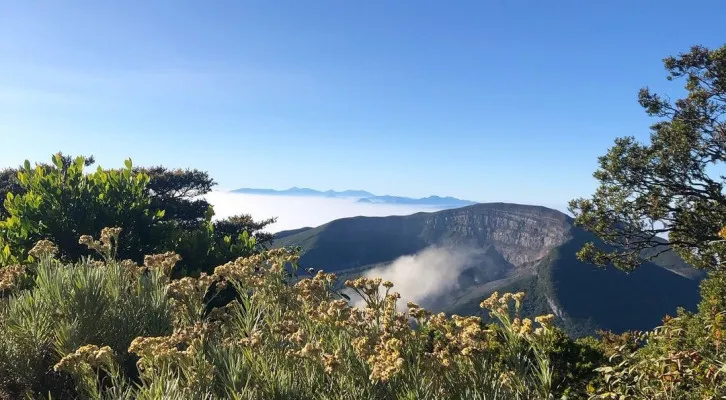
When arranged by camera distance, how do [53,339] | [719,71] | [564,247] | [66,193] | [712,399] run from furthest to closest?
[564,247] → [719,71] → [66,193] → [53,339] → [712,399]

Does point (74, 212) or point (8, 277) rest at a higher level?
point (74, 212)

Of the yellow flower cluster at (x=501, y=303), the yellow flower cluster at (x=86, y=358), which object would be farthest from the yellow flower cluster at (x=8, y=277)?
the yellow flower cluster at (x=501, y=303)

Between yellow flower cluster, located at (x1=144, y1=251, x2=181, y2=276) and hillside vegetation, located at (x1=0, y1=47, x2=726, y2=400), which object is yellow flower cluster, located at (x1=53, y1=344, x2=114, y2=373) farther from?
yellow flower cluster, located at (x1=144, y1=251, x2=181, y2=276)

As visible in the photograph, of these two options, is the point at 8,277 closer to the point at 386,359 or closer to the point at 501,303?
the point at 386,359

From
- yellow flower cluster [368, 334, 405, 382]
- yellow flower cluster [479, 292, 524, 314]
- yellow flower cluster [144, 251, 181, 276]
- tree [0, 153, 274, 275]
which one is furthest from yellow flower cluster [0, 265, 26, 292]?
yellow flower cluster [479, 292, 524, 314]

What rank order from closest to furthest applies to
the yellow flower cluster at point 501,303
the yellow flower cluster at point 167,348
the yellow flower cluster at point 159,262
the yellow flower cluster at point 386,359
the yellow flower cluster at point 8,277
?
the yellow flower cluster at point 386,359
the yellow flower cluster at point 167,348
the yellow flower cluster at point 501,303
the yellow flower cluster at point 8,277
the yellow flower cluster at point 159,262

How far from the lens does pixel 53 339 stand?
417 centimetres

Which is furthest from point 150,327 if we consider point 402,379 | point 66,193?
point 66,193

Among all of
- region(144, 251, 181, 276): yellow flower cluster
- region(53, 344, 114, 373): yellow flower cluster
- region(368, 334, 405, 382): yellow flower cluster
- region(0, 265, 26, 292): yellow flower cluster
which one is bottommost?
region(53, 344, 114, 373): yellow flower cluster

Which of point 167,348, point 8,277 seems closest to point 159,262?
point 8,277

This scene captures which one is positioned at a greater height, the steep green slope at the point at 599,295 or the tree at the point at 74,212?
the tree at the point at 74,212

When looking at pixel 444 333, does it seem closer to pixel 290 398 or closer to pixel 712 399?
pixel 290 398

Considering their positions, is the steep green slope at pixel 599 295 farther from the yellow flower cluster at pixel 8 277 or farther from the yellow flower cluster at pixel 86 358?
the yellow flower cluster at pixel 86 358

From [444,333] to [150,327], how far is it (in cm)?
279
